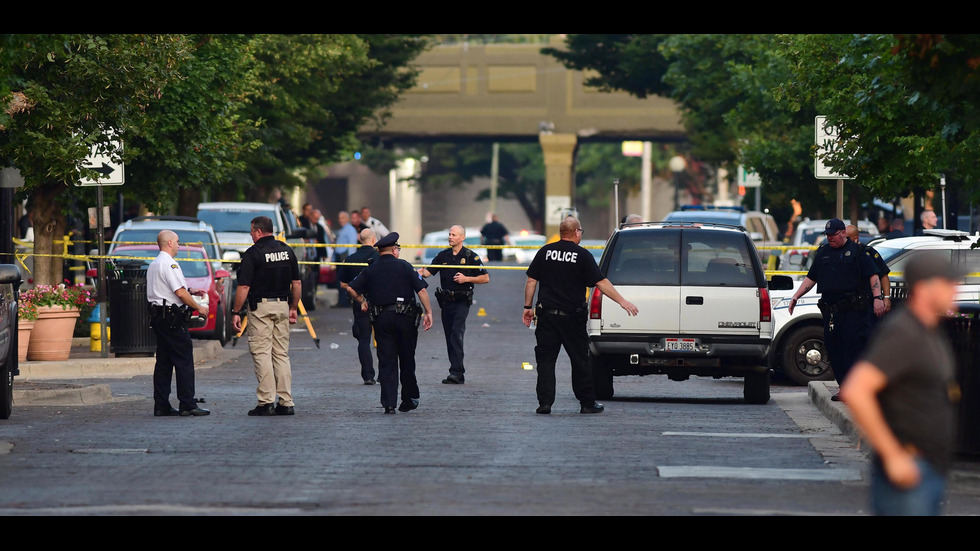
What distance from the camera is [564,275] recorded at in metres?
15.0

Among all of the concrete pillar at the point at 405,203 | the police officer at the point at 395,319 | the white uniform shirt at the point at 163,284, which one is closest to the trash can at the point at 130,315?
the white uniform shirt at the point at 163,284

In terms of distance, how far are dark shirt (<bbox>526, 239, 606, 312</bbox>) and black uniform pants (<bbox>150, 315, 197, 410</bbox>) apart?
3262 mm

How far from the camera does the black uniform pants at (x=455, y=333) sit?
722 inches

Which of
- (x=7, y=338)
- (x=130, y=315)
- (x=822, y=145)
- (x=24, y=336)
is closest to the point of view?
(x=7, y=338)

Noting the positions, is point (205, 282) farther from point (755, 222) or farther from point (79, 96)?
point (755, 222)

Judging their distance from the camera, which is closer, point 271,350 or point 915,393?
point 915,393

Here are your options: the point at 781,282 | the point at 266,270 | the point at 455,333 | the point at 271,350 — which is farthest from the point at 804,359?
the point at 266,270

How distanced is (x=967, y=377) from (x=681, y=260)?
5165 millimetres

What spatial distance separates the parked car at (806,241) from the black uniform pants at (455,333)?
9024 millimetres

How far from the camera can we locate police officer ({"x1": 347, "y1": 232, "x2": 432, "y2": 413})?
15203mm

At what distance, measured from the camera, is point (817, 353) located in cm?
1828

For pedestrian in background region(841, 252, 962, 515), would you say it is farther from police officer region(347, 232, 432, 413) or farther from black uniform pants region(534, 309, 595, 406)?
police officer region(347, 232, 432, 413)
